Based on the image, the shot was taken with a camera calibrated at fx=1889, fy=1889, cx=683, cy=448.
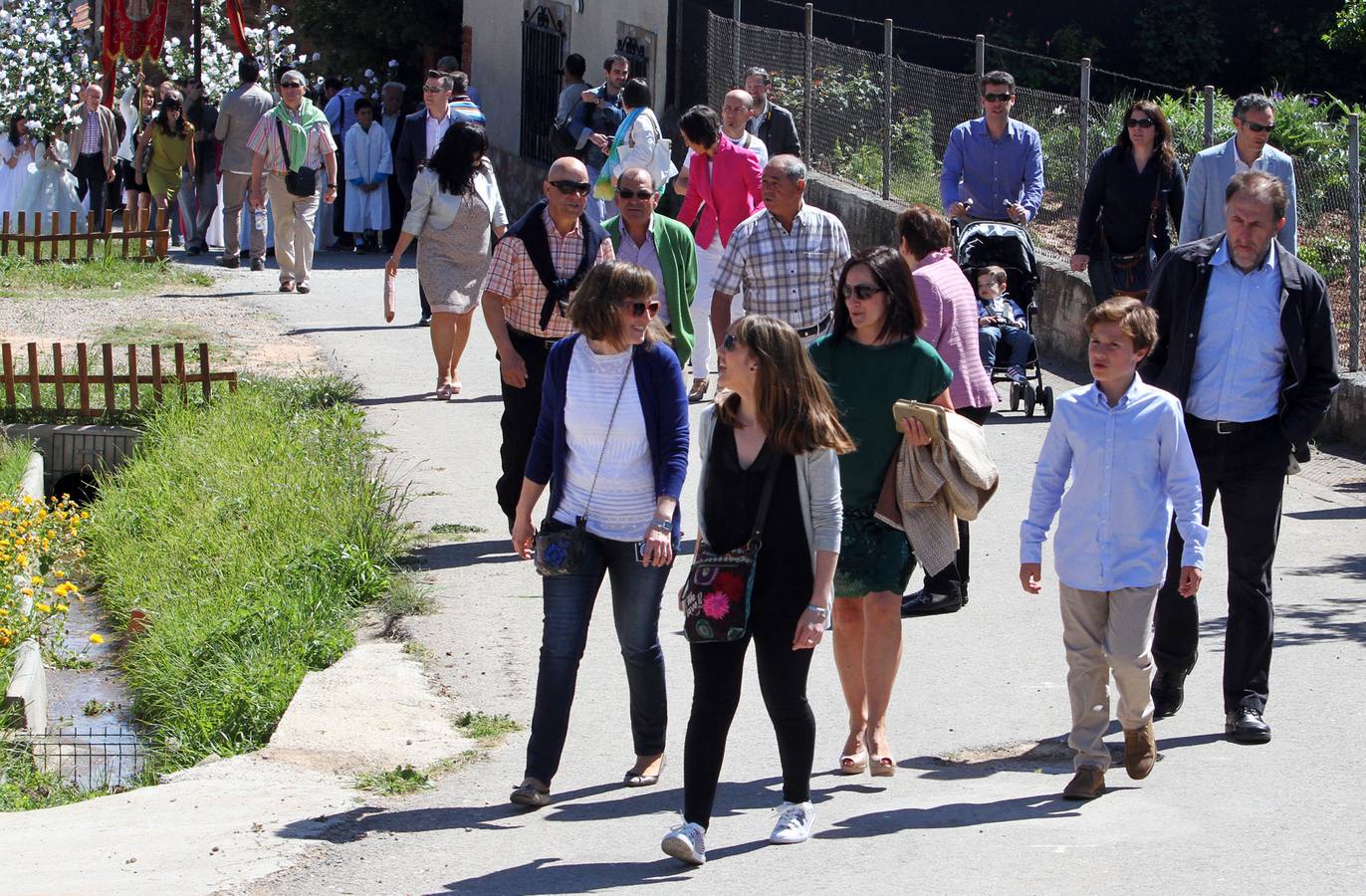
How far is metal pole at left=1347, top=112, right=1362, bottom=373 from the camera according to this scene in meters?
11.0

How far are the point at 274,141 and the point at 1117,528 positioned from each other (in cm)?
1236

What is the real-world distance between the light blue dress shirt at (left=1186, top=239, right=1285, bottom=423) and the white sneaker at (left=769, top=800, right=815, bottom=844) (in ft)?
6.76

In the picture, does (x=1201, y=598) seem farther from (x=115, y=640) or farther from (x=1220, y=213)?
(x=115, y=640)

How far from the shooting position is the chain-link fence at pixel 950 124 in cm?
1237

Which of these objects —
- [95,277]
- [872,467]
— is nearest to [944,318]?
[872,467]

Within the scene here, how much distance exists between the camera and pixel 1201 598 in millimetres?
8094

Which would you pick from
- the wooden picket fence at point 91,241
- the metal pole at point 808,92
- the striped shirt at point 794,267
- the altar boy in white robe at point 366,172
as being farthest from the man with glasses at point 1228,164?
the wooden picket fence at point 91,241

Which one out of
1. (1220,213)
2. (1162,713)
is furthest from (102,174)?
(1162,713)

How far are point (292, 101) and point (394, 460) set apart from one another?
679 centimetres

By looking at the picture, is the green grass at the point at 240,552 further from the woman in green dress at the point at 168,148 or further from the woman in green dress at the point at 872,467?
the woman in green dress at the point at 168,148

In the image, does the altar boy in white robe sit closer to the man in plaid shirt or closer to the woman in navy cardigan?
the man in plaid shirt

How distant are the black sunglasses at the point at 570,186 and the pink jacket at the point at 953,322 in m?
1.59

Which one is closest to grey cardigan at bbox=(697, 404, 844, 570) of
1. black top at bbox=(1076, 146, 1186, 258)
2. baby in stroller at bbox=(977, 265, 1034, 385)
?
baby in stroller at bbox=(977, 265, 1034, 385)

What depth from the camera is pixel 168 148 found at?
66.2 feet
